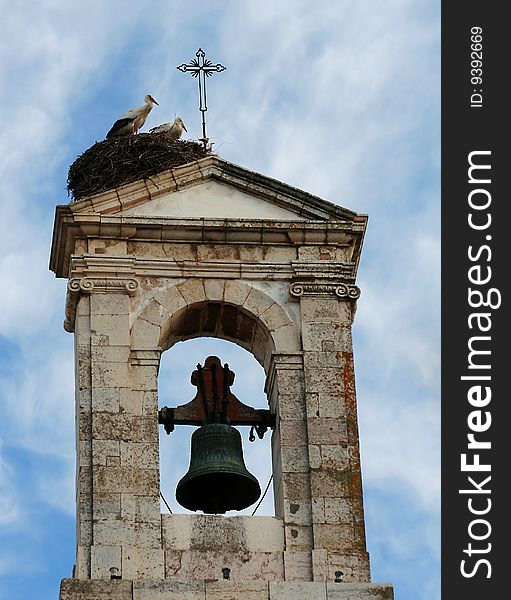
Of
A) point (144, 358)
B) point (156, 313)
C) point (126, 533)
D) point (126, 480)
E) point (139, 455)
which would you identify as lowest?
point (126, 533)

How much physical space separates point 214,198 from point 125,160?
122 centimetres

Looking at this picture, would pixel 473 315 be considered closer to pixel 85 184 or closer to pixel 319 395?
pixel 319 395

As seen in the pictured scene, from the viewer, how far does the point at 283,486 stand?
69.7ft

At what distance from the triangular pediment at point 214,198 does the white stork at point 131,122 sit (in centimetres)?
176

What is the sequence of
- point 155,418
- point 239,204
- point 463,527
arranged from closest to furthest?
1. point 463,527
2. point 155,418
3. point 239,204

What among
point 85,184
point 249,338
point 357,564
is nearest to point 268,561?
point 357,564

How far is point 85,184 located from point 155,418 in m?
3.35

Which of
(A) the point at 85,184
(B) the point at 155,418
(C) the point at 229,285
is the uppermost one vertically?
(A) the point at 85,184

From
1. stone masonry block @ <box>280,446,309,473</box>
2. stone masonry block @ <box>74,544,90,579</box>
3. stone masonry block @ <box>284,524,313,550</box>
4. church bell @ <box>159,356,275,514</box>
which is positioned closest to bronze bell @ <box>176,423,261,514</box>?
church bell @ <box>159,356,275,514</box>

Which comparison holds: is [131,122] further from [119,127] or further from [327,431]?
[327,431]

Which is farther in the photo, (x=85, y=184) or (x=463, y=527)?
(x=85, y=184)

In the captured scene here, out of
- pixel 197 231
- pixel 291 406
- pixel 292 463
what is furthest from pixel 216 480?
pixel 197 231

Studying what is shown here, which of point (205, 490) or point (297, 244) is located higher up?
point (297, 244)

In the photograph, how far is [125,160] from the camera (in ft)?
78.0
